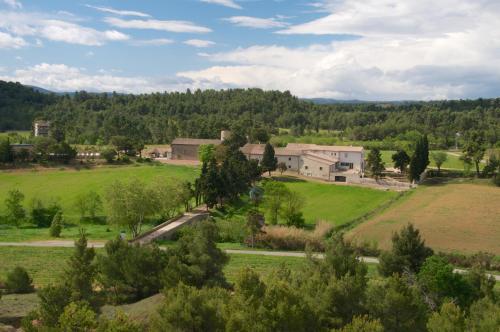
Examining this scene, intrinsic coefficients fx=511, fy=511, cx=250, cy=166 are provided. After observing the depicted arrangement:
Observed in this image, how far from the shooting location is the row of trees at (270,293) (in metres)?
14.4

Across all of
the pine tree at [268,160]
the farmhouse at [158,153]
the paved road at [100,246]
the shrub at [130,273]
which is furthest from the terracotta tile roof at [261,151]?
the shrub at [130,273]

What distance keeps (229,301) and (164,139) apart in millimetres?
89153

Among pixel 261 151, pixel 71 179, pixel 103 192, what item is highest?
pixel 261 151

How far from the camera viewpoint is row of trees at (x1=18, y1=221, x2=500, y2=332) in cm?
1442

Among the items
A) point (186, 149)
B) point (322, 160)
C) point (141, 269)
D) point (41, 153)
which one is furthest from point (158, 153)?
point (141, 269)

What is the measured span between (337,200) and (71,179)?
32580 millimetres

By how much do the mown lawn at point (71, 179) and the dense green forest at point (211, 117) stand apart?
25196 millimetres

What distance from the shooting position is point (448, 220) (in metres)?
44.9

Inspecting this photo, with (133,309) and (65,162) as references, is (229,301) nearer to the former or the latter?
(133,309)

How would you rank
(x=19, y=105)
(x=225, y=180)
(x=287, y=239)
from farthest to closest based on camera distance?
(x=19, y=105), (x=225, y=180), (x=287, y=239)

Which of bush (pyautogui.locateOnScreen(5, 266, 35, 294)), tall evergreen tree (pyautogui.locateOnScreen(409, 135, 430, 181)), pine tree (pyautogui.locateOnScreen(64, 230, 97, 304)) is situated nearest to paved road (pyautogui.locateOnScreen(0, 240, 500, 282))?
bush (pyautogui.locateOnScreen(5, 266, 35, 294))

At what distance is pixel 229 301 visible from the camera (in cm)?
1606

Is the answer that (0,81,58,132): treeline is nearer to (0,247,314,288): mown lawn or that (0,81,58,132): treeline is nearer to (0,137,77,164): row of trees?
(0,137,77,164): row of trees

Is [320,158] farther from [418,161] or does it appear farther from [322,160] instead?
[418,161]
